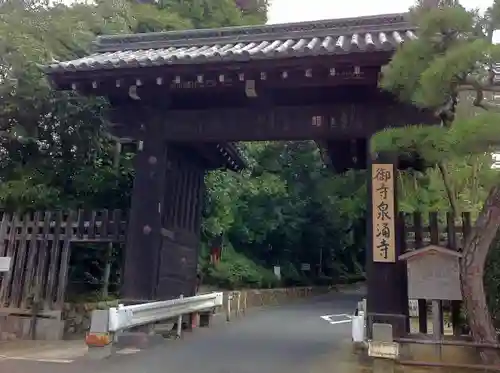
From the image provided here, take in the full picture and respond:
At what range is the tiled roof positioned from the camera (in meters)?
7.41

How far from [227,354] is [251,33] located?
6.39 meters

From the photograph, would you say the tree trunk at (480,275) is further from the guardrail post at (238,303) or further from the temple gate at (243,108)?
the guardrail post at (238,303)

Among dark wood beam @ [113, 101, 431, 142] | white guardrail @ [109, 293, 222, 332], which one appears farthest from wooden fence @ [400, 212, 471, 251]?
white guardrail @ [109, 293, 222, 332]

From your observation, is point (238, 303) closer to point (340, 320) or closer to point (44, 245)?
point (340, 320)

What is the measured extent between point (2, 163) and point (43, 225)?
7.37ft

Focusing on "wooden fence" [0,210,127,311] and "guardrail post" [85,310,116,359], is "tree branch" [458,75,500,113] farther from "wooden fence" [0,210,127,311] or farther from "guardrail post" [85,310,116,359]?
"wooden fence" [0,210,127,311]

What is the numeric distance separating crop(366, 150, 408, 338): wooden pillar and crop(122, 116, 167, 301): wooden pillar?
3683 millimetres

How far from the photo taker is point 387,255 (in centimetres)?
727

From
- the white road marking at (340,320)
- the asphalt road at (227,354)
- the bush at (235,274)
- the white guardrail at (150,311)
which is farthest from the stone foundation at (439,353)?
the bush at (235,274)

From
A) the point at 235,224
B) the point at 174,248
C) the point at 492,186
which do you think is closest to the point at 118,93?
the point at 174,248

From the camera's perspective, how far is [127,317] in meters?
6.83

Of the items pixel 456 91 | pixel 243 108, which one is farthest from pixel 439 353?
pixel 243 108

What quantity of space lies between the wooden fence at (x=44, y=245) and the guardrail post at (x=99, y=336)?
238 cm

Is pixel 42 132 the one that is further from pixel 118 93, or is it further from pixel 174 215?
pixel 174 215
